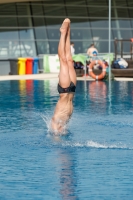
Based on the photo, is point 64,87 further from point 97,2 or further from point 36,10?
point 97,2

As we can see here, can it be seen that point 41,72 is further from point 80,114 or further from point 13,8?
point 80,114

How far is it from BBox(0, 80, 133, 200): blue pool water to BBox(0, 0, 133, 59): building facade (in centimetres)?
1798

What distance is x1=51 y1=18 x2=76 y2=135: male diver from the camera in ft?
33.6

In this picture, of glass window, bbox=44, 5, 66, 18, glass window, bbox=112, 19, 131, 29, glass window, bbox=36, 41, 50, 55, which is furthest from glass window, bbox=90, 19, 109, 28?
glass window, bbox=36, 41, 50, 55

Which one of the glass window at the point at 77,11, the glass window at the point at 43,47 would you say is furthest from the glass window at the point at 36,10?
the glass window at the point at 43,47

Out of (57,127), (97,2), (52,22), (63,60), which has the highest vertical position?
(97,2)

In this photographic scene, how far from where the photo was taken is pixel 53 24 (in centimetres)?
3409

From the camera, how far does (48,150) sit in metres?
8.88

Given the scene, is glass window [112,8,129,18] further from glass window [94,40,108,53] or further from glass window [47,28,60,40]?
glass window [47,28,60,40]

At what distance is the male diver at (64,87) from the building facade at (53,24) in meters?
22.4

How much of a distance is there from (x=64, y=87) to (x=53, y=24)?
2419 cm

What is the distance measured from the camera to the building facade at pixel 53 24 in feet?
108

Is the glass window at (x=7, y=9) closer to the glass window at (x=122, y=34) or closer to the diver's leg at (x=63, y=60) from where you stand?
the glass window at (x=122, y=34)

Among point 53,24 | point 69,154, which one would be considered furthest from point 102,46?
point 69,154
